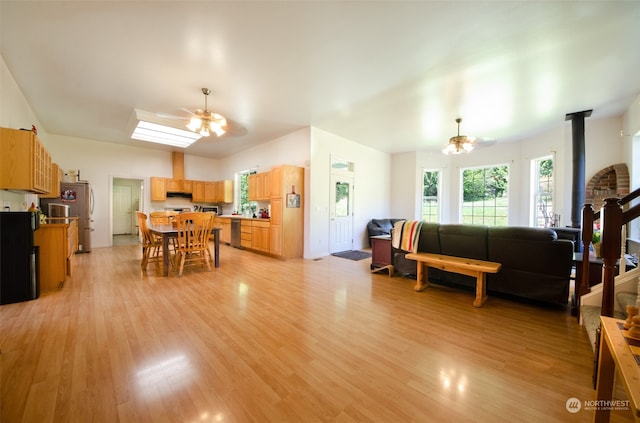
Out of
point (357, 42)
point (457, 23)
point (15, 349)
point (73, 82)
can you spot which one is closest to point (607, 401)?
point (457, 23)

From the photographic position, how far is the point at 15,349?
192cm

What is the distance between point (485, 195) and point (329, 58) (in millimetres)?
6310

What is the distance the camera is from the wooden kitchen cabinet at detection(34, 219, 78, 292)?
10.8 ft

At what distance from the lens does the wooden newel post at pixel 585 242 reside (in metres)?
2.29

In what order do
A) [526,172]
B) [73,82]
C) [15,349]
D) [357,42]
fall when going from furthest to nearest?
[526,172] < [73,82] < [357,42] < [15,349]

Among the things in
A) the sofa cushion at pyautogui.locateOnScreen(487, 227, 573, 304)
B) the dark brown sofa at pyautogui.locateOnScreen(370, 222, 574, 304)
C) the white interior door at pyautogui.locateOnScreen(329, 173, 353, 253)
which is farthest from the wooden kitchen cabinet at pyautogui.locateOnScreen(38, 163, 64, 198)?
the sofa cushion at pyautogui.locateOnScreen(487, 227, 573, 304)

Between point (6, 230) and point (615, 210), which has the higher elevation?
point (615, 210)

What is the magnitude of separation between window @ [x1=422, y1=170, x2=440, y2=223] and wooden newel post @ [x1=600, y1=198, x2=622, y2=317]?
6.00m

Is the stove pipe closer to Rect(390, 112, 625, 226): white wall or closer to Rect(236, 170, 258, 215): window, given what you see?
Rect(390, 112, 625, 226): white wall

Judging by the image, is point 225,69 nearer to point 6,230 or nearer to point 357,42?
point 357,42

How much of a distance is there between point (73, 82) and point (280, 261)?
175 inches

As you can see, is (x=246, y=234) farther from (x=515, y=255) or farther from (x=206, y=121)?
(x=515, y=255)

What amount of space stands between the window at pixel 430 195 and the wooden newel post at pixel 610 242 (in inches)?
236

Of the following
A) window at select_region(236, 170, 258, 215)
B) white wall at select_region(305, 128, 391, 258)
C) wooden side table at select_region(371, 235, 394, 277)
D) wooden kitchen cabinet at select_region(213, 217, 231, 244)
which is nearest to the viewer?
wooden side table at select_region(371, 235, 394, 277)
